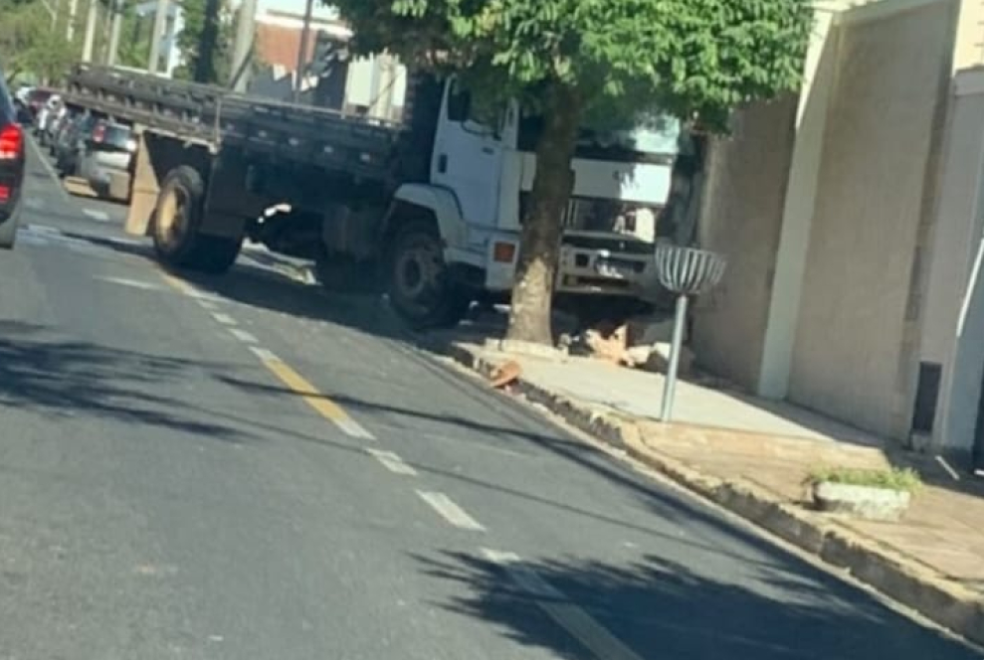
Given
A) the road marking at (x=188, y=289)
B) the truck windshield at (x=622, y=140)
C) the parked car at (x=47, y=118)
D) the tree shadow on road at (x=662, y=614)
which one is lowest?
the tree shadow on road at (x=662, y=614)

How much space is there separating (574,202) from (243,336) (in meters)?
5.13

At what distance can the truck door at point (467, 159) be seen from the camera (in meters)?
25.1

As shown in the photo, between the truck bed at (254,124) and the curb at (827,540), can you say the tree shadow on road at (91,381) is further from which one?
the truck bed at (254,124)

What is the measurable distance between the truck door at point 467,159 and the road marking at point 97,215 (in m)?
13.2

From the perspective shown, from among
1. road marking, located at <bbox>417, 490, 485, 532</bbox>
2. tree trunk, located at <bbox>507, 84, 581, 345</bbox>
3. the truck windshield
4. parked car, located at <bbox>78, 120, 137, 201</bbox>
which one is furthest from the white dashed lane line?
parked car, located at <bbox>78, 120, 137, 201</bbox>

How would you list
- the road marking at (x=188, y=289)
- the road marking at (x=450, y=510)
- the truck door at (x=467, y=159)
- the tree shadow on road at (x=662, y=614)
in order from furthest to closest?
the road marking at (x=188, y=289) → the truck door at (x=467, y=159) → the road marking at (x=450, y=510) → the tree shadow on road at (x=662, y=614)

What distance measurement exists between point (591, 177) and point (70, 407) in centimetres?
1163

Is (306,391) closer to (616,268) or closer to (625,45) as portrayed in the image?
(625,45)

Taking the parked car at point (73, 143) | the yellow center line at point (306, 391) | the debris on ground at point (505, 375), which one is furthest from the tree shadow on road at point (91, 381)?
the parked car at point (73, 143)

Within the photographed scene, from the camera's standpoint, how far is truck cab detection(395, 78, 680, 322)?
81.9ft

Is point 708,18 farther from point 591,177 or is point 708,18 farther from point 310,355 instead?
point 310,355

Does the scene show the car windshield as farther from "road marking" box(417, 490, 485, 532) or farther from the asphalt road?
"road marking" box(417, 490, 485, 532)

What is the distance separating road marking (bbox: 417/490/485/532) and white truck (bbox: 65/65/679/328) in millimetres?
11826

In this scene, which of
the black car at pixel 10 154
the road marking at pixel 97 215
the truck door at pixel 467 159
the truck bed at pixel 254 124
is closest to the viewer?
the black car at pixel 10 154
